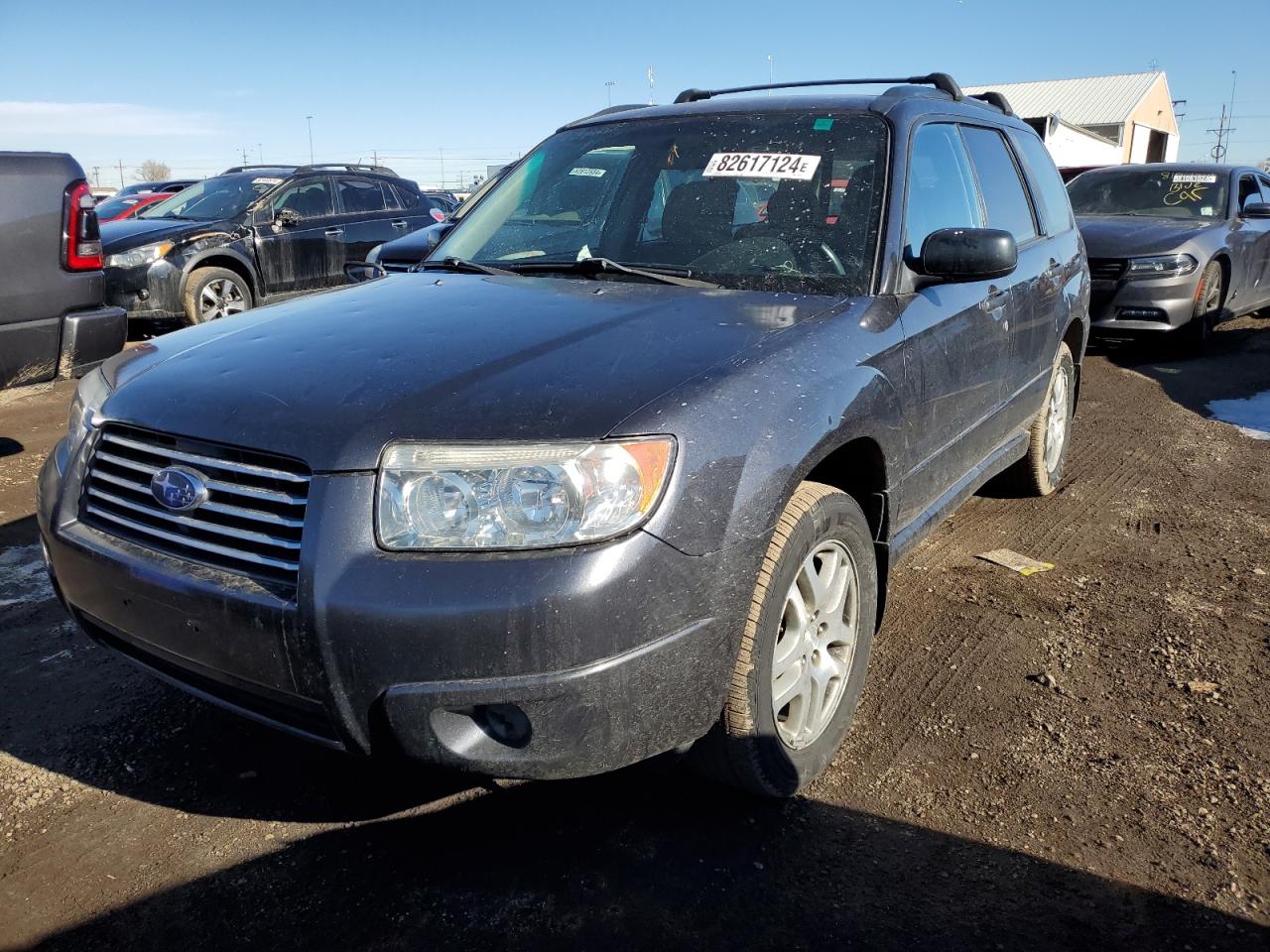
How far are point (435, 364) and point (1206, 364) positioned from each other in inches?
325

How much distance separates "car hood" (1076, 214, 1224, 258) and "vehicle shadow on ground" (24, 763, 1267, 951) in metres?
7.30

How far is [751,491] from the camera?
6.98 feet

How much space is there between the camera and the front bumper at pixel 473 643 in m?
1.88

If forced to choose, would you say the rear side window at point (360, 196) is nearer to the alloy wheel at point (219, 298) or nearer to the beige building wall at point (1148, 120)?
the alloy wheel at point (219, 298)

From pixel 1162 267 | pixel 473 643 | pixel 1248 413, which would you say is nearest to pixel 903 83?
pixel 473 643

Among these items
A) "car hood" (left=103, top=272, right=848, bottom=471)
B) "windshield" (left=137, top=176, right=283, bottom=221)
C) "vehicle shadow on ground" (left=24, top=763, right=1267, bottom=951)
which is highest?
"windshield" (left=137, top=176, right=283, bottom=221)

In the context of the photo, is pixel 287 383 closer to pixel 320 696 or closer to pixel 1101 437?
pixel 320 696

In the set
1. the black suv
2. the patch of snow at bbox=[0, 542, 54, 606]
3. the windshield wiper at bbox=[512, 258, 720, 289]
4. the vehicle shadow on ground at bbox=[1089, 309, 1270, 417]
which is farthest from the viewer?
the black suv

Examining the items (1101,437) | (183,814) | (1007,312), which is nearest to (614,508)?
(183,814)

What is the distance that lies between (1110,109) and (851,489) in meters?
55.0

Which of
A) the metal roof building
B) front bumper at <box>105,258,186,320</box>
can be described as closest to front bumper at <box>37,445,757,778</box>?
front bumper at <box>105,258,186,320</box>

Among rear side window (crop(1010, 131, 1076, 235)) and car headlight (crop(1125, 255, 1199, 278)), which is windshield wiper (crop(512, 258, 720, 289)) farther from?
car headlight (crop(1125, 255, 1199, 278))

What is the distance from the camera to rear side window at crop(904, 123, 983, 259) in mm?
3133

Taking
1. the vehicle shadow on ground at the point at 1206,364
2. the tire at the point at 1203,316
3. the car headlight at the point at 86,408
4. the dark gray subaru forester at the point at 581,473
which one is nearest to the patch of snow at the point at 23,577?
the car headlight at the point at 86,408
